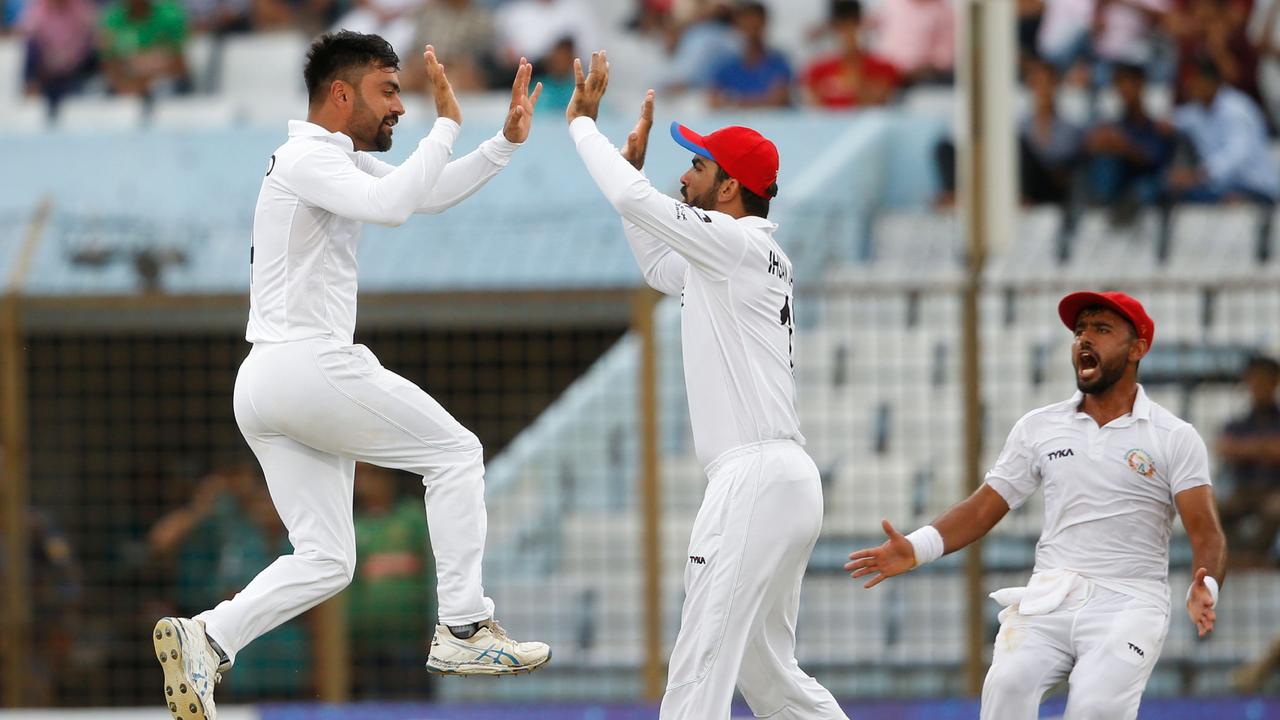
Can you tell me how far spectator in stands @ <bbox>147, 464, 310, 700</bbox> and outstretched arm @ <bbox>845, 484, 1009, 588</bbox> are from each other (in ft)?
15.3

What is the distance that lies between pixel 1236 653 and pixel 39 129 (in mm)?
8466

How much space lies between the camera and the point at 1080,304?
23.9ft

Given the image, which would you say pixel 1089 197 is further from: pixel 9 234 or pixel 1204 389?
pixel 9 234

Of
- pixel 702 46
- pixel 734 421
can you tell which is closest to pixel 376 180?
pixel 734 421

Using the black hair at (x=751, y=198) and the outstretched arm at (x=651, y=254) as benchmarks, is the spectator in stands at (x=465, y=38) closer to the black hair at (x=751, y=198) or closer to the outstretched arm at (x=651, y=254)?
the outstretched arm at (x=651, y=254)

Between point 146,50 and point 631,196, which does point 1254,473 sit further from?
point 146,50

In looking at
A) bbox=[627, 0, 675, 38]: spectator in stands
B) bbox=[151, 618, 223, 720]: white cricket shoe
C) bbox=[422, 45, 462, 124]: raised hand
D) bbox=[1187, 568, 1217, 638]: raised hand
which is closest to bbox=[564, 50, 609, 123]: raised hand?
bbox=[422, 45, 462, 124]: raised hand

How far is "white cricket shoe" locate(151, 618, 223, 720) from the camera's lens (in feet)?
21.6

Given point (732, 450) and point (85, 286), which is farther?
point (85, 286)

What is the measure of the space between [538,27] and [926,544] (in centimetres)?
839

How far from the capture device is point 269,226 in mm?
6848

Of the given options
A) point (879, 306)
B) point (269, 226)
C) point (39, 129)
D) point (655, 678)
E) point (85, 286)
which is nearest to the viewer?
point (269, 226)

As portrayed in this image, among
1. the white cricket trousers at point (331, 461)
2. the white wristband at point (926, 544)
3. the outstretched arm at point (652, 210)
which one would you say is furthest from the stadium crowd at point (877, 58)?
the white cricket trousers at point (331, 461)

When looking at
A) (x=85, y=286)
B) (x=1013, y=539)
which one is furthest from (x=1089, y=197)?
(x=85, y=286)
